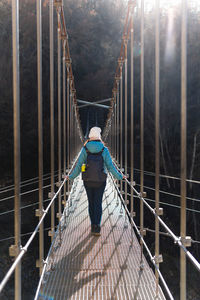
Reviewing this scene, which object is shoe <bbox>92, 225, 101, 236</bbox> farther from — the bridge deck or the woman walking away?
the woman walking away

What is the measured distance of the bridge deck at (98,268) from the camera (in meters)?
1.71

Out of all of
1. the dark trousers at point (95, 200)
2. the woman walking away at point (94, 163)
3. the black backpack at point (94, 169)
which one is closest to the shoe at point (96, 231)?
the dark trousers at point (95, 200)

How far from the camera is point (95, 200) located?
2.57 m

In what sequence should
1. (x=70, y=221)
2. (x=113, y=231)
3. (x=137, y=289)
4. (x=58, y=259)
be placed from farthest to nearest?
(x=70, y=221) < (x=113, y=231) < (x=58, y=259) < (x=137, y=289)

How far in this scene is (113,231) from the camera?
9.14 ft

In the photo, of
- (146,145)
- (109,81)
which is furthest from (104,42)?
(146,145)

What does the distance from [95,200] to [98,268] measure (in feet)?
2.05

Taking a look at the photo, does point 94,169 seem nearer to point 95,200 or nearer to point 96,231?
point 95,200

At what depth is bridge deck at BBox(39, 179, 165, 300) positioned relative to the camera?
1.71 m

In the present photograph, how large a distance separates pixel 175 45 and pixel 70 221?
12233mm

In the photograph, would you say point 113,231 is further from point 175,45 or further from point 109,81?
point 109,81

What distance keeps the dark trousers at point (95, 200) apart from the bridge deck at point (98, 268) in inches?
6.0

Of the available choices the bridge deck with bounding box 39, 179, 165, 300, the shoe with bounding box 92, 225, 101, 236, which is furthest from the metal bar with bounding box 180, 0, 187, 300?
the shoe with bounding box 92, 225, 101, 236

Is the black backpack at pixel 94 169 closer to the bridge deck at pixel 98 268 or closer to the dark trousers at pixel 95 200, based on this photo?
the dark trousers at pixel 95 200
